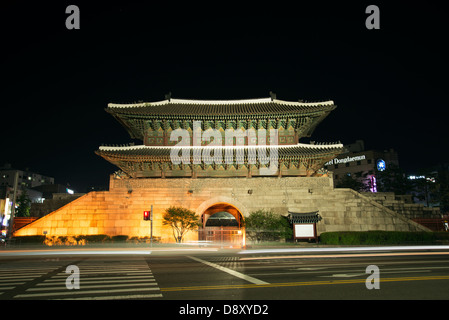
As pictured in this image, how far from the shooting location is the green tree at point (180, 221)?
90.6ft

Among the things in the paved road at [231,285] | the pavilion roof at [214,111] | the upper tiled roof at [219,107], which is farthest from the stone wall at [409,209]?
the paved road at [231,285]

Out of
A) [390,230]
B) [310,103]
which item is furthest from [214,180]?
[390,230]

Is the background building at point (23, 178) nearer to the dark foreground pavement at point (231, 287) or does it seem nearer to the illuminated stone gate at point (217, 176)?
the illuminated stone gate at point (217, 176)

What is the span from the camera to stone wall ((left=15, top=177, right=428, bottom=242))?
92.9 feet

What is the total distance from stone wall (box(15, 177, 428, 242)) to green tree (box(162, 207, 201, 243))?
82cm

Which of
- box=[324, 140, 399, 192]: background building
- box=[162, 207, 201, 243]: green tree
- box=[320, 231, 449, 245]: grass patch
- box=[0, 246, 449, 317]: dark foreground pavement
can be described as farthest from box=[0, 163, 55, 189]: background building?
box=[324, 140, 399, 192]: background building

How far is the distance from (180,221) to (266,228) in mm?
7733

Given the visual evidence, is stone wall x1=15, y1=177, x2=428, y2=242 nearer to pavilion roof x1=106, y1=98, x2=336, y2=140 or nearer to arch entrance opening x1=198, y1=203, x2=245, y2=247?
arch entrance opening x1=198, y1=203, x2=245, y2=247

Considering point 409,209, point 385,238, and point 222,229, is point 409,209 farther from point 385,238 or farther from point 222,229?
point 222,229

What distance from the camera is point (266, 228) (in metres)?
27.5

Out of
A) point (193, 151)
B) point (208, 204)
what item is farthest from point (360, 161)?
point (193, 151)

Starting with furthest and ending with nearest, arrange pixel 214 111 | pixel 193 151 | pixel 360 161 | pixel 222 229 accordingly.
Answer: pixel 360 161 → pixel 222 229 → pixel 214 111 → pixel 193 151

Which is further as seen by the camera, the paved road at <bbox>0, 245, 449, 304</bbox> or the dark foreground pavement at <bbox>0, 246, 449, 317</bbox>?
the paved road at <bbox>0, 245, 449, 304</bbox>

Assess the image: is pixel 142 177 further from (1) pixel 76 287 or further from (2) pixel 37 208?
(1) pixel 76 287
